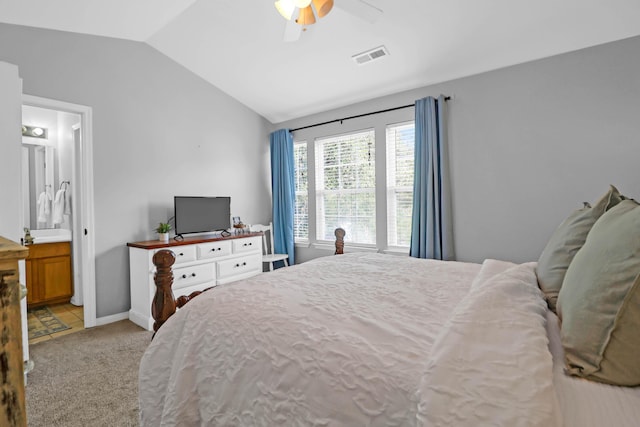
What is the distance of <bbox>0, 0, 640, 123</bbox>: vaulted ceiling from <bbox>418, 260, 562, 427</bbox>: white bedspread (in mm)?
2190

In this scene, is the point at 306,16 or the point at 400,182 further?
the point at 400,182

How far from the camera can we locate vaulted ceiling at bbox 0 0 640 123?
2498 millimetres

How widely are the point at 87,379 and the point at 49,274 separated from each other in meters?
2.39

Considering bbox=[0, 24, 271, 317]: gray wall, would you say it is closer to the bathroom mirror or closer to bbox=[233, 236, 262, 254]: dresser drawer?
bbox=[233, 236, 262, 254]: dresser drawer

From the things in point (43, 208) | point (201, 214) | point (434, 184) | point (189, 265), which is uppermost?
point (434, 184)

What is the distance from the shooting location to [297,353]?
95cm

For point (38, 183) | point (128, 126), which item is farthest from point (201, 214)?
point (38, 183)

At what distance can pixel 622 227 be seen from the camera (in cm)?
82

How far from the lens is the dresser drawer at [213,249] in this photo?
3.51 meters

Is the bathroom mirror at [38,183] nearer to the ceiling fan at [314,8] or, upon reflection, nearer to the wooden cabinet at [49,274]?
the wooden cabinet at [49,274]

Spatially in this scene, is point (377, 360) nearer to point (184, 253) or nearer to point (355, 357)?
point (355, 357)

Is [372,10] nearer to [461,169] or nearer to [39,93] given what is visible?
[461,169]

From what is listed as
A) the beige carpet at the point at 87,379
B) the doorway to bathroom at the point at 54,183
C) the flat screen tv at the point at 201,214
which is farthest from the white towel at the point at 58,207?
the beige carpet at the point at 87,379

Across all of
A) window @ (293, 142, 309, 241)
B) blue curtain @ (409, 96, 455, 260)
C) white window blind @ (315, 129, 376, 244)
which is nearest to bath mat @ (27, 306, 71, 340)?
window @ (293, 142, 309, 241)
